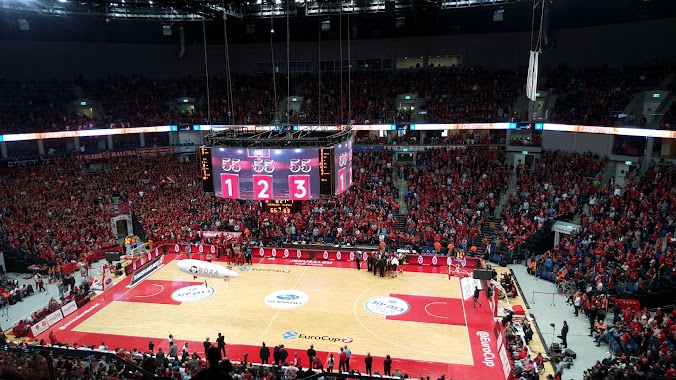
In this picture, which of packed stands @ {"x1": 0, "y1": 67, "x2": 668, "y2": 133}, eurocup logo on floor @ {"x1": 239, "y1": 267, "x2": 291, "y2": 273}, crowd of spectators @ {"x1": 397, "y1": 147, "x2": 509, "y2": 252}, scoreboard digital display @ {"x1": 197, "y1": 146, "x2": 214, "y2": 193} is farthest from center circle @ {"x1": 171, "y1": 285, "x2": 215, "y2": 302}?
packed stands @ {"x1": 0, "y1": 67, "x2": 668, "y2": 133}

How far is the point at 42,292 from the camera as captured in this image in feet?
86.7

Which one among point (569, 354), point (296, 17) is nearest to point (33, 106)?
point (296, 17)

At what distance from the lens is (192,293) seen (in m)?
26.1

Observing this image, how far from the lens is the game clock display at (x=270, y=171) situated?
19641 mm

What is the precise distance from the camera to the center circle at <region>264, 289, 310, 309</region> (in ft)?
79.4

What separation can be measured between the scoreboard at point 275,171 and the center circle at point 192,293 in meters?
7.75

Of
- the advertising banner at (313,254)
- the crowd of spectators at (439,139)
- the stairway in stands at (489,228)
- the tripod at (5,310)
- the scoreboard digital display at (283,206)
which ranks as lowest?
the tripod at (5,310)

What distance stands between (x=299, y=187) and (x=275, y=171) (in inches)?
45.5

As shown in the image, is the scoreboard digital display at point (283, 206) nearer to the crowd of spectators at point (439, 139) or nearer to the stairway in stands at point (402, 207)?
the stairway in stands at point (402, 207)

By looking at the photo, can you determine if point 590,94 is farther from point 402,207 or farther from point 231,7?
point 231,7

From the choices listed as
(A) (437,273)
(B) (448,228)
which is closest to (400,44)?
(B) (448,228)

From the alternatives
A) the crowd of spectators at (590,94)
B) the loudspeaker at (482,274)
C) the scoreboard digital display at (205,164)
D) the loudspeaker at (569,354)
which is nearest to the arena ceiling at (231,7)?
the crowd of spectators at (590,94)

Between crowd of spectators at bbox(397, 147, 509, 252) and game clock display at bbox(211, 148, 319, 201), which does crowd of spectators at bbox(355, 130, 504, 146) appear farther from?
game clock display at bbox(211, 148, 319, 201)

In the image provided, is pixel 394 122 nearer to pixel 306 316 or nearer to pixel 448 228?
pixel 448 228
